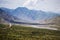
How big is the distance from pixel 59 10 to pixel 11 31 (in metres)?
1.67

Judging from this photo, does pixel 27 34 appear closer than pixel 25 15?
Yes

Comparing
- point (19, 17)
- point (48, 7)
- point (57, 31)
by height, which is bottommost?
point (57, 31)

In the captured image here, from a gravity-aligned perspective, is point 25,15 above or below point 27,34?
above

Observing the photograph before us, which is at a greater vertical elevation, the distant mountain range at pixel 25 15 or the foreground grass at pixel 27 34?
the distant mountain range at pixel 25 15

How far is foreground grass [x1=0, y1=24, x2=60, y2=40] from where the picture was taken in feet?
14.2

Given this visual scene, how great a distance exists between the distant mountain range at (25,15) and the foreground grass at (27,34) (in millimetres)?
267

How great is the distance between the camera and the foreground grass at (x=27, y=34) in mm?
4340

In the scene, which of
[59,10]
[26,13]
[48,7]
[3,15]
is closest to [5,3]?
[3,15]

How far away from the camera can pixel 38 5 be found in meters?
4.52

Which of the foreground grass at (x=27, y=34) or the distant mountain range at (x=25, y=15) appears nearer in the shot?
the foreground grass at (x=27, y=34)

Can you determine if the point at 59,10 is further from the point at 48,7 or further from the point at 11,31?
the point at 11,31

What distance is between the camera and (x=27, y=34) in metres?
4.38

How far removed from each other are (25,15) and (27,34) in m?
0.62

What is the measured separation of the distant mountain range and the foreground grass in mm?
267
